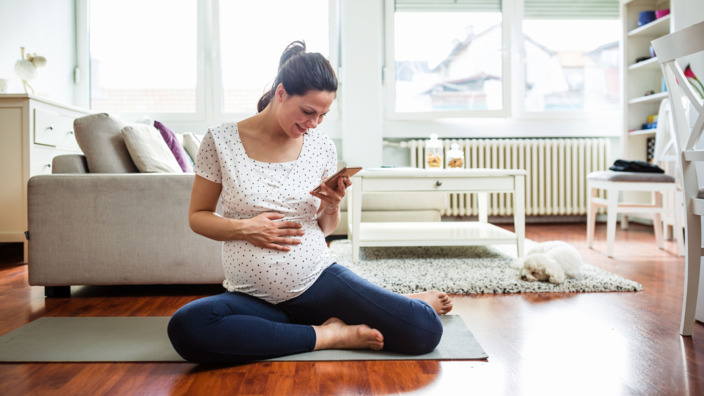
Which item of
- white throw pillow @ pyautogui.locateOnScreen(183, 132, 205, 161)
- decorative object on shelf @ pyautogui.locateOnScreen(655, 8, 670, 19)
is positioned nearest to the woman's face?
white throw pillow @ pyautogui.locateOnScreen(183, 132, 205, 161)

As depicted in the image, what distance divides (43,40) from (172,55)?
94cm

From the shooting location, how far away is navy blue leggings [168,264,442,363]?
1.13 metres

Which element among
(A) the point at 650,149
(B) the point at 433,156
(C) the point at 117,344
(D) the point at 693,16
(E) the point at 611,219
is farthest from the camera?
(A) the point at 650,149

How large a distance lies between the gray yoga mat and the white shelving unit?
10.5ft

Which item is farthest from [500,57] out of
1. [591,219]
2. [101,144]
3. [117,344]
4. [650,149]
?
[117,344]

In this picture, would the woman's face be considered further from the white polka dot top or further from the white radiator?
the white radiator

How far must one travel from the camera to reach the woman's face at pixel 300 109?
3.74ft

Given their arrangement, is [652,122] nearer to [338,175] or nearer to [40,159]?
[338,175]

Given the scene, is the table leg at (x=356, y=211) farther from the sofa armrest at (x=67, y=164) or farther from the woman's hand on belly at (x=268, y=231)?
the woman's hand on belly at (x=268, y=231)

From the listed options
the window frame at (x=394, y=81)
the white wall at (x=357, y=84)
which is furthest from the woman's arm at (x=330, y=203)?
the window frame at (x=394, y=81)

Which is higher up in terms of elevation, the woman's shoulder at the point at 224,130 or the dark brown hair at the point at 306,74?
the dark brown hair at the point at 306,74

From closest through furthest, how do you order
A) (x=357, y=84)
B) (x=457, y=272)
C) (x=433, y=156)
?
1. (x=457, y=272)
2. (x=433, y=156)
3. (x=357, y=84)

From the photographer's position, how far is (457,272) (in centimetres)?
223

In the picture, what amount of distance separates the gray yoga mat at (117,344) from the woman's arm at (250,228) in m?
0.29
